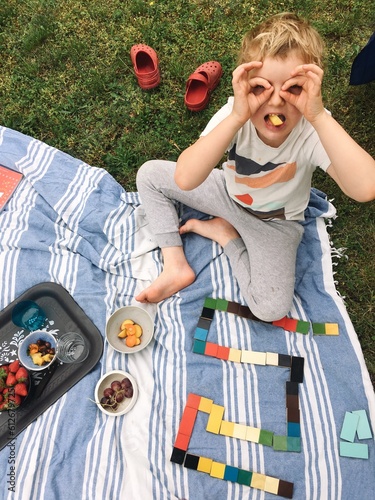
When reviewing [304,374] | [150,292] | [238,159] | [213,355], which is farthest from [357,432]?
[238,159]

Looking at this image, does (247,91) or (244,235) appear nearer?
(247,91)

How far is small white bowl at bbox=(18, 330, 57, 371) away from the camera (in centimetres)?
159

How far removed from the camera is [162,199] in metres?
1.83

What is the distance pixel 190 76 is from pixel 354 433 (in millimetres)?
1732

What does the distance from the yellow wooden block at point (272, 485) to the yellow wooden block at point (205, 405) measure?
0.97 feet

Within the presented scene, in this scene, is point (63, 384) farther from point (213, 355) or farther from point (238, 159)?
point (238, 159)

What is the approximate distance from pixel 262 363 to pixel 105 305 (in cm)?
66

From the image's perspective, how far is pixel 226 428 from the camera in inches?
60.2

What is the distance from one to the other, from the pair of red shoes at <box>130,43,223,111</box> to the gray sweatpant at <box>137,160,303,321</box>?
511 millimetres

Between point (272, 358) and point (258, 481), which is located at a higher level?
point (272, 358)

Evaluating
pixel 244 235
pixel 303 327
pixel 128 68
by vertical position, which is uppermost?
pixel 128 68

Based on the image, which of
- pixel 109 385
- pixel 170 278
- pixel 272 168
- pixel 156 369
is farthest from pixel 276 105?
pixel 109 385

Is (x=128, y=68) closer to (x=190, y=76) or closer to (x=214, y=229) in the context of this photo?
(x=190, y=76)

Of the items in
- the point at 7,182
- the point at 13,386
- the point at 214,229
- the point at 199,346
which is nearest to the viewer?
the point at 13,386
